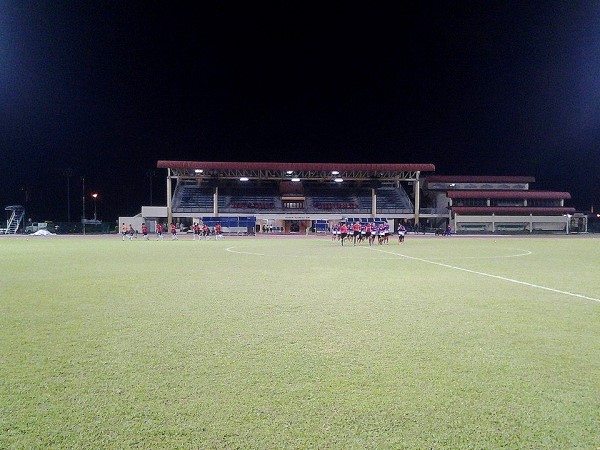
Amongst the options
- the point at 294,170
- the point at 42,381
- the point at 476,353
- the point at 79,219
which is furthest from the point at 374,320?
the point at 79,219

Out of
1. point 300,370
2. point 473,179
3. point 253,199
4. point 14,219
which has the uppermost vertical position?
point 473,179

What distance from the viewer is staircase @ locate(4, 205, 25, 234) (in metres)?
52.2

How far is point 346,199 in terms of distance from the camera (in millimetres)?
64250

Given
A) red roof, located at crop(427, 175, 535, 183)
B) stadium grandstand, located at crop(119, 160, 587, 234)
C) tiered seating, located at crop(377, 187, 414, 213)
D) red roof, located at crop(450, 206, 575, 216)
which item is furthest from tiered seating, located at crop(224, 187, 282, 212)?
red roof, located at crop(450, 206, 575, 216)

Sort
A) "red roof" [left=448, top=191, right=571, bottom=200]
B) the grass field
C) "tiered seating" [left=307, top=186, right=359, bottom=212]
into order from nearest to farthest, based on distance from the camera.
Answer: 1. the grass field
2. "red roof" [left=448, top=191, right=571, bottom=200]
3. "tiered seating" [left=307, top=186, right=359, bottom=212]

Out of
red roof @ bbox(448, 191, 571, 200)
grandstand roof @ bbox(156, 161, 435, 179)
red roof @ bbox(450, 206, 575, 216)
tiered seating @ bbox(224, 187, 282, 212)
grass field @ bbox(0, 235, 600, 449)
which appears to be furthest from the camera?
red roof @ bbox(448, 191, 571, 200)

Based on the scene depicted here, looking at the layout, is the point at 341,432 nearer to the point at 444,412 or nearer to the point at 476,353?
the point at 444,412

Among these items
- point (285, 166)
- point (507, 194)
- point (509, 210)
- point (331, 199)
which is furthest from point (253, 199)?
point (507, 194)

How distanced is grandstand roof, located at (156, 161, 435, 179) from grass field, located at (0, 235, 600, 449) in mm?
49696

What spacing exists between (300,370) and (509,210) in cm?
6496

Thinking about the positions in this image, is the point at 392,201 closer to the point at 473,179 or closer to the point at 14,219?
the point at 473,179

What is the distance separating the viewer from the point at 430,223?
216ft

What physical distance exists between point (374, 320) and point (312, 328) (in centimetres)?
102

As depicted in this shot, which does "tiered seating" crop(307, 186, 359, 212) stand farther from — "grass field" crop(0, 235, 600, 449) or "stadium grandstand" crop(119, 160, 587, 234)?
"grass field" crop(0, 235, 600, 449)
